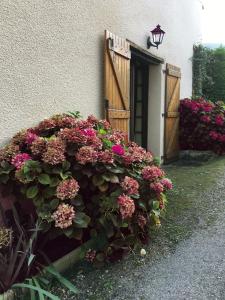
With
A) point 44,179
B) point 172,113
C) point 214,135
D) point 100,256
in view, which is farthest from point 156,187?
→ point 214,135

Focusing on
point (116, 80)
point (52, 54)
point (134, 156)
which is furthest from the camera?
point (116, 80)

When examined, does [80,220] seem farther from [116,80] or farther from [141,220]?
[116,80]

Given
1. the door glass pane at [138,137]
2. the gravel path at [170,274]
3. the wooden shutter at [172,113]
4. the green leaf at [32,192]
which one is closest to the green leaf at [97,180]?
the green leaf at [32,192]

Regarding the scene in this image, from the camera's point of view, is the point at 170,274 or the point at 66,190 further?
the point at 170,274

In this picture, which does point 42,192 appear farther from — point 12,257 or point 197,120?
point 197,120

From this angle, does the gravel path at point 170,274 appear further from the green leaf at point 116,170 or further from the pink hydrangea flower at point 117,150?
the pink hydrangea flower at point 117,150

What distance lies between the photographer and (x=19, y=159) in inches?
105

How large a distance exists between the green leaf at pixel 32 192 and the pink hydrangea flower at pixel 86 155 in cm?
38

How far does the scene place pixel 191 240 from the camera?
3.33 metres

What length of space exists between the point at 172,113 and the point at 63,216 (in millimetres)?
5376

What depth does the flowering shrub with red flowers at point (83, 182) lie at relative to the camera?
2547mm

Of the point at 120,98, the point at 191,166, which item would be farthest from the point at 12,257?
the point at 191,166

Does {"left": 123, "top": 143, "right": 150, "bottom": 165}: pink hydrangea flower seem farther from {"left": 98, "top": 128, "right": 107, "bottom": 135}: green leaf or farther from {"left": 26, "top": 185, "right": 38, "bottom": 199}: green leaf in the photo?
{"left": 26, "top": 185, "right": 38, "bottom": 199}: green leaf

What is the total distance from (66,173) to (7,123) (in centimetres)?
73
